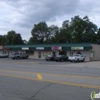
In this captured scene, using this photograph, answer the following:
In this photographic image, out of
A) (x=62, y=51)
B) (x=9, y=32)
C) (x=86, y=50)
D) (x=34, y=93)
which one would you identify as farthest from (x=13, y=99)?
(x=9, y=32)

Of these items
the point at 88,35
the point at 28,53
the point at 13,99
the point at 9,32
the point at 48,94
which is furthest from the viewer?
the point at 9,32

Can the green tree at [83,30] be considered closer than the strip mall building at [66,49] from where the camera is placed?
No

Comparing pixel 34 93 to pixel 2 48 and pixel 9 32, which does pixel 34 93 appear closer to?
pixel 2 48

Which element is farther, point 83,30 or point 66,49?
point 83,30

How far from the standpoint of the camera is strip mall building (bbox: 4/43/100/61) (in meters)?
46.5

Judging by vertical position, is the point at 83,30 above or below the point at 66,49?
above

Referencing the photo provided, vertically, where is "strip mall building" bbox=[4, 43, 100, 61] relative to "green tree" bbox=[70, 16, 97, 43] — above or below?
below

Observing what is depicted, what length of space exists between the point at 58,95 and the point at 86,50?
40305 millimetres

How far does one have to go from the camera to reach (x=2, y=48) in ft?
221

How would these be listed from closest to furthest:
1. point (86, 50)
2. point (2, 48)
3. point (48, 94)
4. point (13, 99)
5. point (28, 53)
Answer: point (13, 99)
point (48, 94)
point (86, 50)
point (28, 53)
point (2, 48)

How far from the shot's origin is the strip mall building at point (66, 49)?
46.5 m

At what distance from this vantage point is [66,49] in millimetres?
49156

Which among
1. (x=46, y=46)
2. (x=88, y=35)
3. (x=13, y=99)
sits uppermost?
(x=88, y=35)

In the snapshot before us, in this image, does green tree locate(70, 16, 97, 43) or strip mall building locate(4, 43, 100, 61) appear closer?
strip mall building locate(4, 43, 100, 61)
